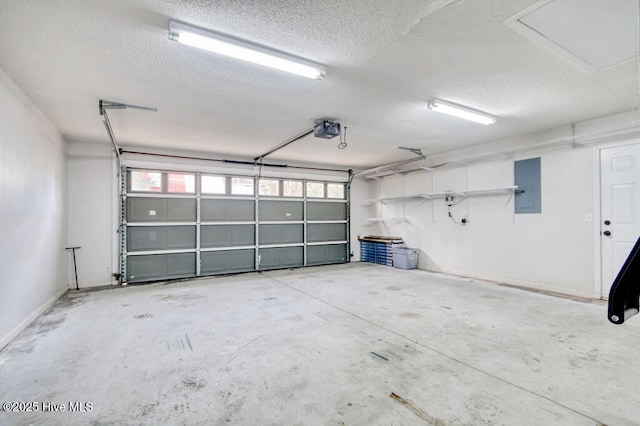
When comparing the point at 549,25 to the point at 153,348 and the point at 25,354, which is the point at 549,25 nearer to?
the point at 153,348

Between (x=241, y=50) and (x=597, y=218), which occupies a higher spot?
(x=241, y=50)

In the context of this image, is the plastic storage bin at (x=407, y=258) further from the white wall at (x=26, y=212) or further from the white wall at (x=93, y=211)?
the white wall at (x=26, y=212)

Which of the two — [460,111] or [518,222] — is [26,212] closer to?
[460,111]

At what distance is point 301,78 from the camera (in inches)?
114

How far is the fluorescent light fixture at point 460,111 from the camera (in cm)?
346

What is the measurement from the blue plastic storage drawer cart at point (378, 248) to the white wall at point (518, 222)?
367mm

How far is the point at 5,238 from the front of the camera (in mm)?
2744

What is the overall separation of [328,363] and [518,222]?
174 inches

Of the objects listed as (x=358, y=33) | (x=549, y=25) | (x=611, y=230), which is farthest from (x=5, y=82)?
(x=611, y=230)

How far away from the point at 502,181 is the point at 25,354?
667 cm

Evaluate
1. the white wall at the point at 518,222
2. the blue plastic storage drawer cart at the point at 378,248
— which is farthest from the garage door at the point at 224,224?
the white wall at the point at 518,222

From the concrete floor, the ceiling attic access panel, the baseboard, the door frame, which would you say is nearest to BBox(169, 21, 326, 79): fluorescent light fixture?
the ceiling attic access panel

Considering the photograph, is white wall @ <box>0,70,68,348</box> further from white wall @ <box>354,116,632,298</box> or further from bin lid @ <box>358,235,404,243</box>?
white wall @ <box>354,116,632,298</box>

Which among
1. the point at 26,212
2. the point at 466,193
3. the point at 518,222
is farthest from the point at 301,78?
the point at 518,222
